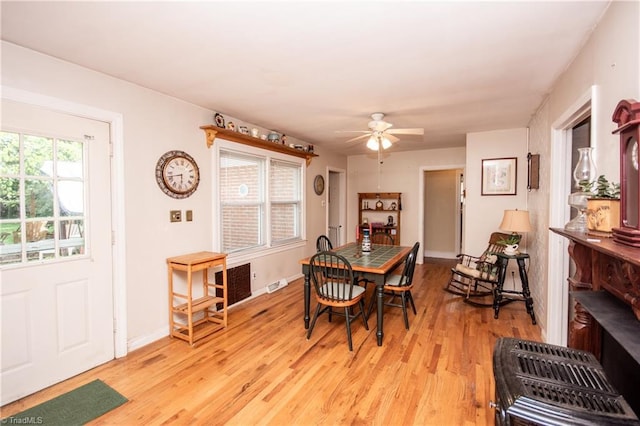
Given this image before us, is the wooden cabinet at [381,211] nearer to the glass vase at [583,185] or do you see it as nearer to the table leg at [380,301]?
the table leg at [380,301]

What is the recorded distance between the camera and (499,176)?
4559 millimetres

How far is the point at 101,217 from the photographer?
8.46 feet

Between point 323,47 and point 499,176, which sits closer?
point 323,47

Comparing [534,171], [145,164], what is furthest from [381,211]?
[145,164]

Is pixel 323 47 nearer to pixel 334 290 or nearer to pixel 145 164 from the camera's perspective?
pixel 145 164

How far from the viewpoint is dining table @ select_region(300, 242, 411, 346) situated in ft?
9.40

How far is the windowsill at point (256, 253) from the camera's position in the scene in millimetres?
3915

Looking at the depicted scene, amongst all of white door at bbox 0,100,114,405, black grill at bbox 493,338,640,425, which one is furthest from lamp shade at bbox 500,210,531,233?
white door at bbox 0,100,114,405

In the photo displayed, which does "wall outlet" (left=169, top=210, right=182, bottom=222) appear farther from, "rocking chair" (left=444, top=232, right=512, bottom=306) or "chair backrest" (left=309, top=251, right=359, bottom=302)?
"rocking chair" (left=444, top=232, right=512, bottom=306)

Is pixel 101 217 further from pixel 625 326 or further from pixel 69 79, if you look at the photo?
pixel 625 326

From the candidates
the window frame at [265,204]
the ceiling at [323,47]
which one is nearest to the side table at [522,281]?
the ceiling at [323,47]

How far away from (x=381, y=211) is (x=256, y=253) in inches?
135

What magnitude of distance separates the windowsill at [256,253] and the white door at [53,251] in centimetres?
145

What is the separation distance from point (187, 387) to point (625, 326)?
8.30 ft
